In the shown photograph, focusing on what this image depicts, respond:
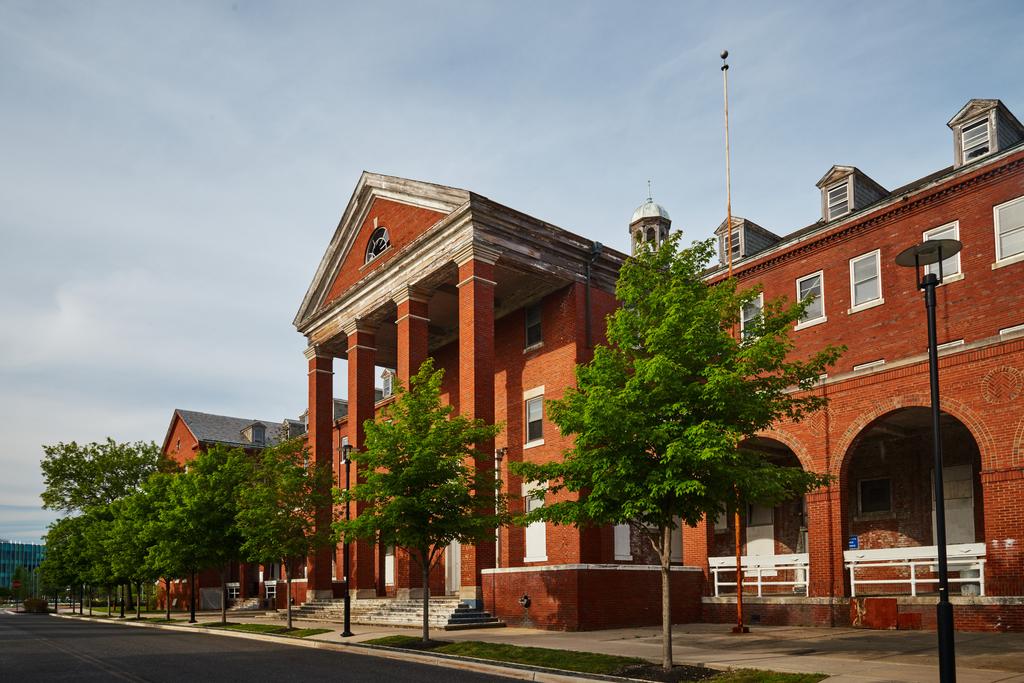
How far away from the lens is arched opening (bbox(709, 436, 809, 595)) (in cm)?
2838

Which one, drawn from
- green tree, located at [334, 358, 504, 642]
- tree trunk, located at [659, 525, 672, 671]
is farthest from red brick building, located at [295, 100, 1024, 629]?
tree trunk, located at [659, 525, 672, 671]

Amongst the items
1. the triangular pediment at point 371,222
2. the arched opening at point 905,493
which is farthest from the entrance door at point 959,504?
the triangular pediment at point 371,222

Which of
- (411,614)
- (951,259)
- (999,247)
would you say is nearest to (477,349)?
(411,614)

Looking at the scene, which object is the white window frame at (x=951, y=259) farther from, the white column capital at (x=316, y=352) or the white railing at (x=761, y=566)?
the white column capital at (x=316, y=352)

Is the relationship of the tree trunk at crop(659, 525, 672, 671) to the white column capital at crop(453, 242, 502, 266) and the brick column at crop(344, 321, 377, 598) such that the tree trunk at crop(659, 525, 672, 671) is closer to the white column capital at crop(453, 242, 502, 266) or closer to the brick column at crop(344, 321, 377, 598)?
the white column capital at crop(453, 242, 502, 266)

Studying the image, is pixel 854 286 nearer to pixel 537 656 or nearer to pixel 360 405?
pixel 537 656

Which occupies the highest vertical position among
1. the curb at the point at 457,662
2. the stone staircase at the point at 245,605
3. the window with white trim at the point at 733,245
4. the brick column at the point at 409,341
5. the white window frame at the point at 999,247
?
the window with white trim at the point at 733,245

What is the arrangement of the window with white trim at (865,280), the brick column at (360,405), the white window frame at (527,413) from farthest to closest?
the brick column at (360,405)
the white window frame at (527,413)
the window with white trim at (865,280)

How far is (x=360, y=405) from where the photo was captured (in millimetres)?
33062

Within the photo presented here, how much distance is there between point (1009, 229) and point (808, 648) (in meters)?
14.3

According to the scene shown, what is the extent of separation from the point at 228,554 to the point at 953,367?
2767cm

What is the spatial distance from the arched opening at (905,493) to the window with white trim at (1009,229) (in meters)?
5.09

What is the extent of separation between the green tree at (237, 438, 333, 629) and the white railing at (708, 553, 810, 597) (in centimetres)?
1322

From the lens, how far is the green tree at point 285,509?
29078 millimetres
